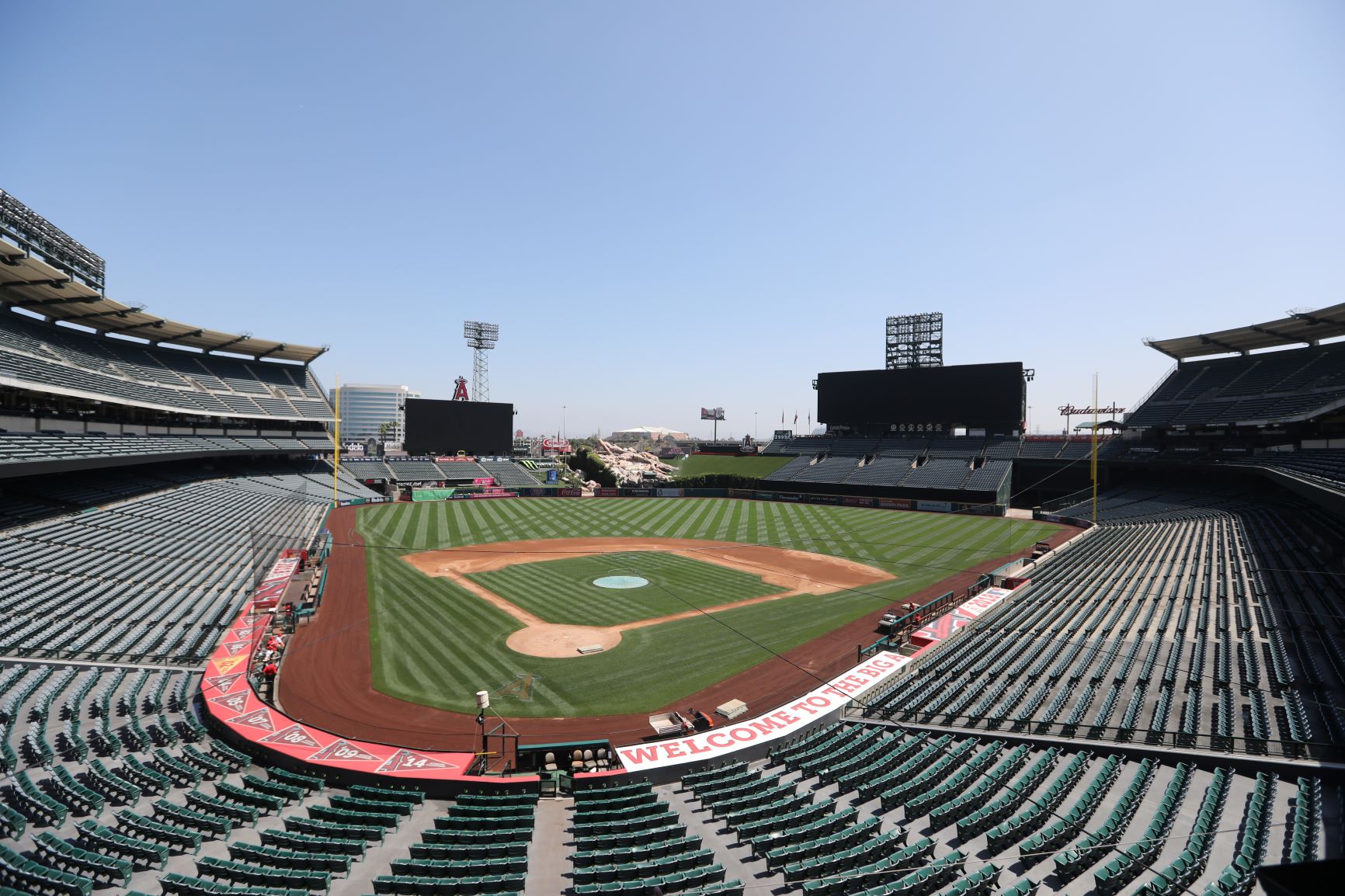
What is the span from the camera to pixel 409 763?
1574 cm

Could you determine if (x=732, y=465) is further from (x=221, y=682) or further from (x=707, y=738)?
(x=221, y=682)

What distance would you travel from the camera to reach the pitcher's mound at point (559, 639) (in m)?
25.0

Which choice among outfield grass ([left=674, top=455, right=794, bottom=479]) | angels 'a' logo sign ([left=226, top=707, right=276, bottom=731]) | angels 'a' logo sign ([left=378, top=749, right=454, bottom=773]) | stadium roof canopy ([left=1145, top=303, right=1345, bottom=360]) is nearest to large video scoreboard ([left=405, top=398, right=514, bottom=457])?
outfield grass ([left=674, top=455, right=794, bottom=479])

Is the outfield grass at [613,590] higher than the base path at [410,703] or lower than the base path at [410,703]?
higher

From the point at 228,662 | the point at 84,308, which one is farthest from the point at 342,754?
the point at 84,308

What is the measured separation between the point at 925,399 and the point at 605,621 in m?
57.4

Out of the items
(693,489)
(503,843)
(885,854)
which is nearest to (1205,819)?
(885,854)

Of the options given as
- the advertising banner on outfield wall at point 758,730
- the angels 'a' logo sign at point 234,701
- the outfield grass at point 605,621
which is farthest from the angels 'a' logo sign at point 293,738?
the advertising banner on outfield wall at point 758,730

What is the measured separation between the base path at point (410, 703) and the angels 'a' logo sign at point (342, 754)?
140 centimetres

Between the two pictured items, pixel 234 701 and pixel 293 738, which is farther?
pixel 234 701

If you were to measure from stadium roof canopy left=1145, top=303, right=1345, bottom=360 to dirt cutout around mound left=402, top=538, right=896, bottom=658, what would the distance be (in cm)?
4380

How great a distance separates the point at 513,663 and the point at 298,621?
471 inches

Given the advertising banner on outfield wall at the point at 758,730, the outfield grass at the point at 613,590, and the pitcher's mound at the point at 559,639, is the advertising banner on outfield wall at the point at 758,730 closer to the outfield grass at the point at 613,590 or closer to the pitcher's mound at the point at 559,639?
the pitcher's mound at the point at 559,639

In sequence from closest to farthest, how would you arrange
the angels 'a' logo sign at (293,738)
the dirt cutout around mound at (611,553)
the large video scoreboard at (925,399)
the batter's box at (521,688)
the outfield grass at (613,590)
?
the angels 'a' logo sign at (293,738) → the batter's box at (521,688) → the dirt cutout around mound at (611,553) → the outfield grass at (613,590) → the large video scoreboard at (925,399)
